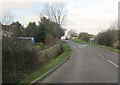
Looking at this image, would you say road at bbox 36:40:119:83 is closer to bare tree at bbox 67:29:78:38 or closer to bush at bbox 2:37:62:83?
bush at bbox 2:37:62:83

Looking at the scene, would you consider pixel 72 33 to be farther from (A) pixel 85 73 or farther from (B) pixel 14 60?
(B) pixel 14 60

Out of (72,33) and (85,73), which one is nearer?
(85,73)

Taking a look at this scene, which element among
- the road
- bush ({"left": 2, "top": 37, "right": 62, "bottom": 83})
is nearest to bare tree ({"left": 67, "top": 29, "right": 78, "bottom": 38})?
the road

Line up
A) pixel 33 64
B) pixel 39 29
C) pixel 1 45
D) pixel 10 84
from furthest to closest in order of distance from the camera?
pixel 39 29, pixel 33 64, pixel 1 45, pixel 10 84

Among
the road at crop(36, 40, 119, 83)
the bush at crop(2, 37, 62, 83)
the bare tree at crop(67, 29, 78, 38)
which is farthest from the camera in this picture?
the bare tree at crop(67, 29, 78, 38)

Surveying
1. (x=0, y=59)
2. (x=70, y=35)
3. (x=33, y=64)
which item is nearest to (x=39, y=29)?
(x=33, y=64)

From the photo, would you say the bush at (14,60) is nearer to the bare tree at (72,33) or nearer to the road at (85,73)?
the road at (85,73)

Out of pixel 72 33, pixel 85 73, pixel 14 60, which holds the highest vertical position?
pixel 72 33

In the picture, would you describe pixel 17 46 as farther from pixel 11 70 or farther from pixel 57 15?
pixel 57 15

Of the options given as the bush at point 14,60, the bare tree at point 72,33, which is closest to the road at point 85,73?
the bush at point 14,60

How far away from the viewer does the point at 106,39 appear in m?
37.4

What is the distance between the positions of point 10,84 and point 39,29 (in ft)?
101

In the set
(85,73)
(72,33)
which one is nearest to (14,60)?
(85,73)

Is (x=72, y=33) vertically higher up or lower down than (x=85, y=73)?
higher up
